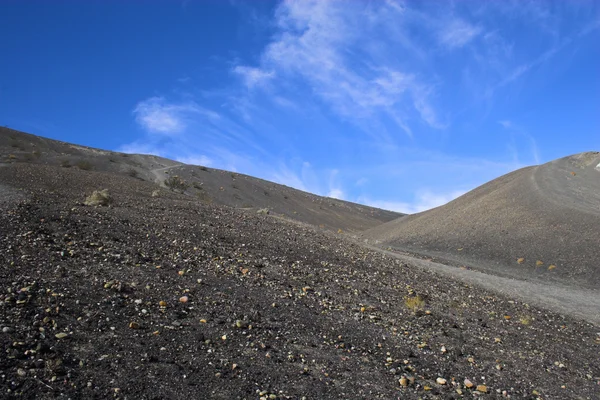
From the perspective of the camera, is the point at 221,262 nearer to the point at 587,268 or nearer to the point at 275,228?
the point at 275,228

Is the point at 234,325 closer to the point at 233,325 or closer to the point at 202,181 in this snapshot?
the point at 233,325

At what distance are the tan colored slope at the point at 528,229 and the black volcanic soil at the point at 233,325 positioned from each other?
10.4 m

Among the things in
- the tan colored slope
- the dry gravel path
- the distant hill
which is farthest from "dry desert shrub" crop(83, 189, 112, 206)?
the distant hill

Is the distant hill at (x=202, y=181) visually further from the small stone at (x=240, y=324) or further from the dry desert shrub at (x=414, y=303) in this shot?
the small stone at (x=240, y=324)

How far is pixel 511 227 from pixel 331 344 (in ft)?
77.9

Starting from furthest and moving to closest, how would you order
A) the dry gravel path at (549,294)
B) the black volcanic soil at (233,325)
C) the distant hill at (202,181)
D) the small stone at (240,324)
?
the distant hill at (202,181) < the dry gravel path at (549,294) < the small stone at (240,324) < the black volcanic soil at (233,325)

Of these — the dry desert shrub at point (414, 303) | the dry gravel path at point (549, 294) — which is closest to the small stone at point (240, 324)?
the dry desert shrub at point (414, 303)

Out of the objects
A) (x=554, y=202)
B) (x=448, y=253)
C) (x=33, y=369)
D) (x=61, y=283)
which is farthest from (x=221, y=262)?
(x=554, y=202)

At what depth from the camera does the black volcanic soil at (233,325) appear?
5621mm

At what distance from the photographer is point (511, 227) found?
27.2 m

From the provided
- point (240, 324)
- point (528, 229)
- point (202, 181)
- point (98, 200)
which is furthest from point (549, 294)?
point (202, 181)

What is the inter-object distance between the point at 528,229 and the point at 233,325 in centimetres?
2439

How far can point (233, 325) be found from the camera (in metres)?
7.43

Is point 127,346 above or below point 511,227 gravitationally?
below
